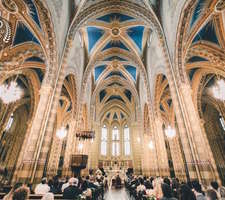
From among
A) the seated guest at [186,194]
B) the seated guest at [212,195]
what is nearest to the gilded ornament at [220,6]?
the seated guest at [212,195]

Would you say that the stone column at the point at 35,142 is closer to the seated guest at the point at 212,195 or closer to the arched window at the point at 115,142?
the seated guest at the point at 212,195

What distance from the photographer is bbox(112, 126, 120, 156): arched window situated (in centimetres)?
2825

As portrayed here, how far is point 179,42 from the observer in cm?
792

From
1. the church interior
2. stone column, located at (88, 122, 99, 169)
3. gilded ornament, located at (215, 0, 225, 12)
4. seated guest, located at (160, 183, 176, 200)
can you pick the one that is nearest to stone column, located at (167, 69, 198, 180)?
the church interior

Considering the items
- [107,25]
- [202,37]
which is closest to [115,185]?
[202,37]

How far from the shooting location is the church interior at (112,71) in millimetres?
6719

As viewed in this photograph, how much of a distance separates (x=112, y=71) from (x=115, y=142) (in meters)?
16.6

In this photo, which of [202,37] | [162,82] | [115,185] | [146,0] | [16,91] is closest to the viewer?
[16,91]

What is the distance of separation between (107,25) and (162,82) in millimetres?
8598

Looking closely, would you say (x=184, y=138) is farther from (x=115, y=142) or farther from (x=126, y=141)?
(x=115, y=142)

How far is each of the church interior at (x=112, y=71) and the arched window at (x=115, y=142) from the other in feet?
24.0

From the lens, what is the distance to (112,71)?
20953 millimetres

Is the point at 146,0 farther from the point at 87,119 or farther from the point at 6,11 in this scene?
the point at 87,119

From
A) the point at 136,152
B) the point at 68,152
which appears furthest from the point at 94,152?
the point at 68,152
